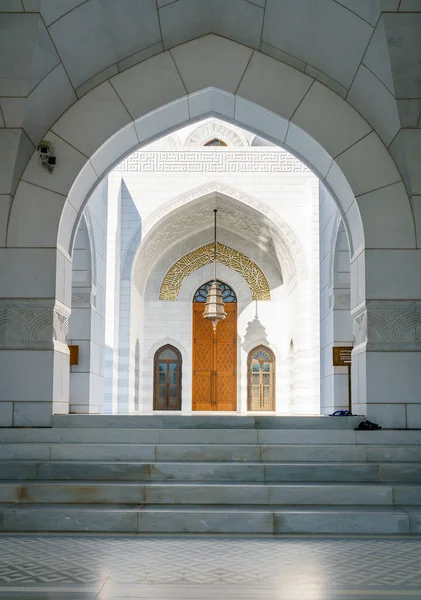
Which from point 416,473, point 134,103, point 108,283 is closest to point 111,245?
point 108,283

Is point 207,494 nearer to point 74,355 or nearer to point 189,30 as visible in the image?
point 189,30

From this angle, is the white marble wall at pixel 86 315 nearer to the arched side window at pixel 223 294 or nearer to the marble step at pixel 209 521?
the marble step at pixel 209 521

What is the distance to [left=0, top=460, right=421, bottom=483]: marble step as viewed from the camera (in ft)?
14.8

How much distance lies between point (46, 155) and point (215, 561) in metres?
3.48

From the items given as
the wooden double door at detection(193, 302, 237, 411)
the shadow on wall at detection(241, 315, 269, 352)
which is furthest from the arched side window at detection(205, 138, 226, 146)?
the shadow on wall at detection(241, 315, 269, 352)

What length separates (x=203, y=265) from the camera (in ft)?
54.6

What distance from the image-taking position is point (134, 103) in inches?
232

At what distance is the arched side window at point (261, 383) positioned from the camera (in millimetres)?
16141

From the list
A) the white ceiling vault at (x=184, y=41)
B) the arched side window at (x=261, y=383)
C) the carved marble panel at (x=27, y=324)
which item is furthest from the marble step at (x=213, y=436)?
the arched side window at (x=261, y=383)

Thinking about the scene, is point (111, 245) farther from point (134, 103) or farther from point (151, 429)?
point (151, 429)

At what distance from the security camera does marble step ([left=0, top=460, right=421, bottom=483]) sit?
2349mm

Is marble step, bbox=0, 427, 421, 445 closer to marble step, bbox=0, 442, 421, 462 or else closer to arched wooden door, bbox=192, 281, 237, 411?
marble step, bbox=0, 442, 421, 462

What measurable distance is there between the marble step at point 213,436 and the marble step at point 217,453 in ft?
0.56

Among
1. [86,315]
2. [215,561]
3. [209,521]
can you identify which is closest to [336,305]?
[86,315]
